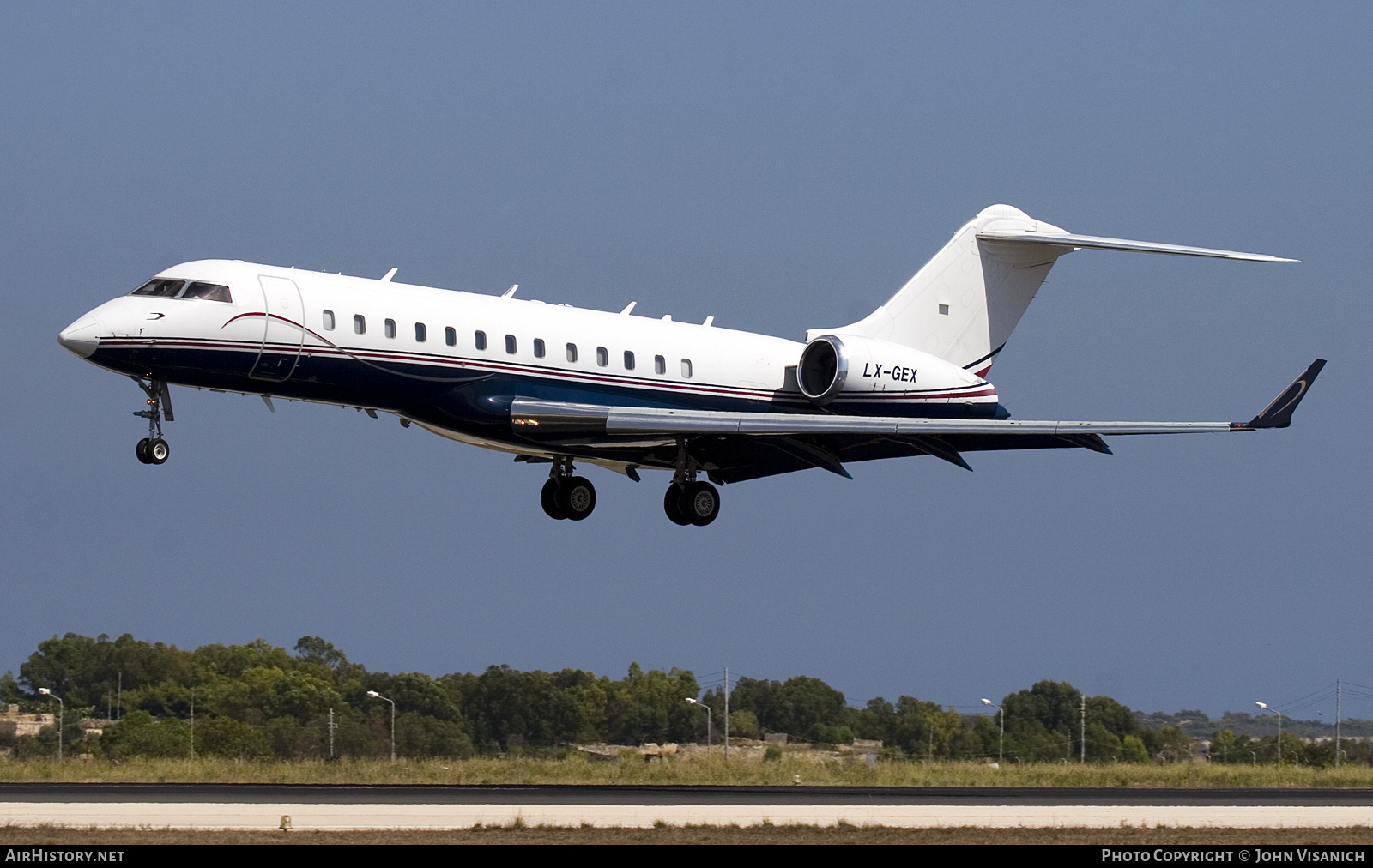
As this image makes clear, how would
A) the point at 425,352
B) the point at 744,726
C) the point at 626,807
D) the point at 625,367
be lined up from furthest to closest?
the point at 744,726, the point at 625,367, the point at 425,352, the point at 626,807

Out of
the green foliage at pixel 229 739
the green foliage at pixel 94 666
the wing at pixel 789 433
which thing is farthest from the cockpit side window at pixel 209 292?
the green foliage at pixel 94 666

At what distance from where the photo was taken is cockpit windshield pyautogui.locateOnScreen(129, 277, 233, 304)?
24.9m

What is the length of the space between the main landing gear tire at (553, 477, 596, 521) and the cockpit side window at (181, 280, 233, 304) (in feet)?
25.2

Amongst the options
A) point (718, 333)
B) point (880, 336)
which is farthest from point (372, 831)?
point (880, 336)

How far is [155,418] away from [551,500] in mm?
7832

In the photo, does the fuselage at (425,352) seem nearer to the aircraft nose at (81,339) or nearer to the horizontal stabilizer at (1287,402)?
the aircraft nose at (81,339)

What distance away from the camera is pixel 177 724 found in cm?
3688

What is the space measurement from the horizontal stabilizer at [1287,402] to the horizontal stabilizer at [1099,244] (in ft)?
13.7

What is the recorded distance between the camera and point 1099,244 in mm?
33031

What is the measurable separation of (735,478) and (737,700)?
15.4m

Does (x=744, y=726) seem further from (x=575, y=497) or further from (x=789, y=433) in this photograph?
(x=789, y=433)

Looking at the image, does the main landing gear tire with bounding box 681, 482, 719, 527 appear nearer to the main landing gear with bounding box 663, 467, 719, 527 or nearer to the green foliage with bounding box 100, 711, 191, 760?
the main landing gear with bounding box 663, 467, 719, 527

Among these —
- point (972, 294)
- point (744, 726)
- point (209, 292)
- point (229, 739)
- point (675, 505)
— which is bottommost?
point (744, 726)

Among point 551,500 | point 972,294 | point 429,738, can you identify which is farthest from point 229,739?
point 972,294
